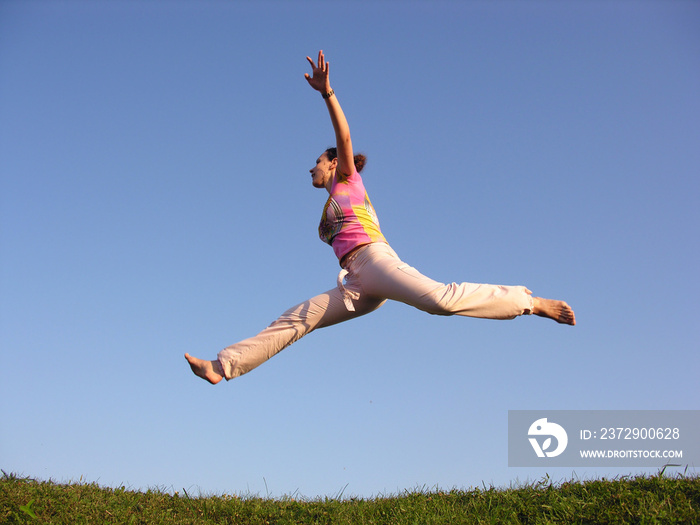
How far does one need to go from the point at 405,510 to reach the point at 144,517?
261 centimetres

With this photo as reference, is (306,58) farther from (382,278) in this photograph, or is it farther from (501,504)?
(501,504)

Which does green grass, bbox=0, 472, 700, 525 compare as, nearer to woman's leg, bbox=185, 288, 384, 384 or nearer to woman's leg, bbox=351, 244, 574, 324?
woman's leg, bbox=185, 288, 384, 384

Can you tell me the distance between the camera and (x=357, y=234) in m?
6.49

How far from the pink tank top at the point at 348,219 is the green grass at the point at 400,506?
2.65 meters

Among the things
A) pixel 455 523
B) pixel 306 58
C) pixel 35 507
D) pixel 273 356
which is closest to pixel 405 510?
pixel 455 523

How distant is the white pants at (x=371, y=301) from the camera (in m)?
5.90

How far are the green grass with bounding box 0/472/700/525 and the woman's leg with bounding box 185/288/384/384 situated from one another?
1584mm

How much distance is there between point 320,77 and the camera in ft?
20.4

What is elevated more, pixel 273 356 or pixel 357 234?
pixel 357 234

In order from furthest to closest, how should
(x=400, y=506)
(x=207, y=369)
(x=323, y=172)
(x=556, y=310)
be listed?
(x=323, y=172), (x=400, y=506), (x=207, y=369), (x=556, y=310)

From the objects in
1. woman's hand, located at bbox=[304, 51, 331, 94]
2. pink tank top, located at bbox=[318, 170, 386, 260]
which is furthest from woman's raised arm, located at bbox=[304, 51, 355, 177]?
pink tank top, located at bbox=[318, 170, 386, 260]

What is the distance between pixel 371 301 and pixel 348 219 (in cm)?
86

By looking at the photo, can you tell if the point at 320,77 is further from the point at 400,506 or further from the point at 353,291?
the point at 400,506

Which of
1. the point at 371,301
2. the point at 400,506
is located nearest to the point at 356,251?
the point at 371,301
